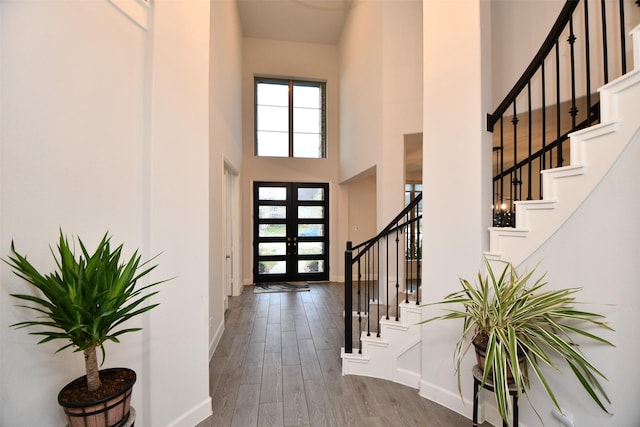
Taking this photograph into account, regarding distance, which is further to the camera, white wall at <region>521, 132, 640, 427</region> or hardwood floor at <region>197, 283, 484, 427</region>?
hardwood floor at <region>197, 283, 484, 427</region>

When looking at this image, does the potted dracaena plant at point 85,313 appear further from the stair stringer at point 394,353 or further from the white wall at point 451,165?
the white wall at point 451,165

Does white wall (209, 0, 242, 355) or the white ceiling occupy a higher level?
the white ceiling

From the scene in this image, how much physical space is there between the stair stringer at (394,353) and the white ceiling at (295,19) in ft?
18.8

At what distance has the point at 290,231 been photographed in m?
6.37

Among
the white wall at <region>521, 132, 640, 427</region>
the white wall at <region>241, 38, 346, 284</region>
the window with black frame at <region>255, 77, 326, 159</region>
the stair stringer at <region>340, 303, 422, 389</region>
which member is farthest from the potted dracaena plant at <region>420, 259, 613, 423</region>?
the window with black frame at <region>255, 77, 326, 159</region>

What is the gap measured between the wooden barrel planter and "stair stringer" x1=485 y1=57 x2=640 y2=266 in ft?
7.57

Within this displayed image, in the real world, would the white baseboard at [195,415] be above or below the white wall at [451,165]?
below

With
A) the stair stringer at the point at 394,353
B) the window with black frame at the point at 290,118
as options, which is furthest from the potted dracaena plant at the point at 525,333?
the window with black frame at the point at 290,118

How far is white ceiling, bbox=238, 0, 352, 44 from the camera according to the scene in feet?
17.2

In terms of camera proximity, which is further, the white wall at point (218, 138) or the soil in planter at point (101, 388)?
the white wall at point (218, 138)

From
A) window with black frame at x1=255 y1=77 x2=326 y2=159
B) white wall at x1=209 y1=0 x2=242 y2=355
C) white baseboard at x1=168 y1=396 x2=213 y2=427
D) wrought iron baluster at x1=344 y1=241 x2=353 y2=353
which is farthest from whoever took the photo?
window with black frame at x1=255 y1=77 x2=326 y2=159

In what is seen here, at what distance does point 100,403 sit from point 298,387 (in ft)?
5.31

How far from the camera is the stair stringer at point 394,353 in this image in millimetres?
2419

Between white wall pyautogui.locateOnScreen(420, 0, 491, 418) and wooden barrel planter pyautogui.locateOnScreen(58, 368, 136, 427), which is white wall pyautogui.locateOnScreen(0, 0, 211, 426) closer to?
wooden barrel planter pyautogui.locateOnScreen(58, 368, 136, 427)
